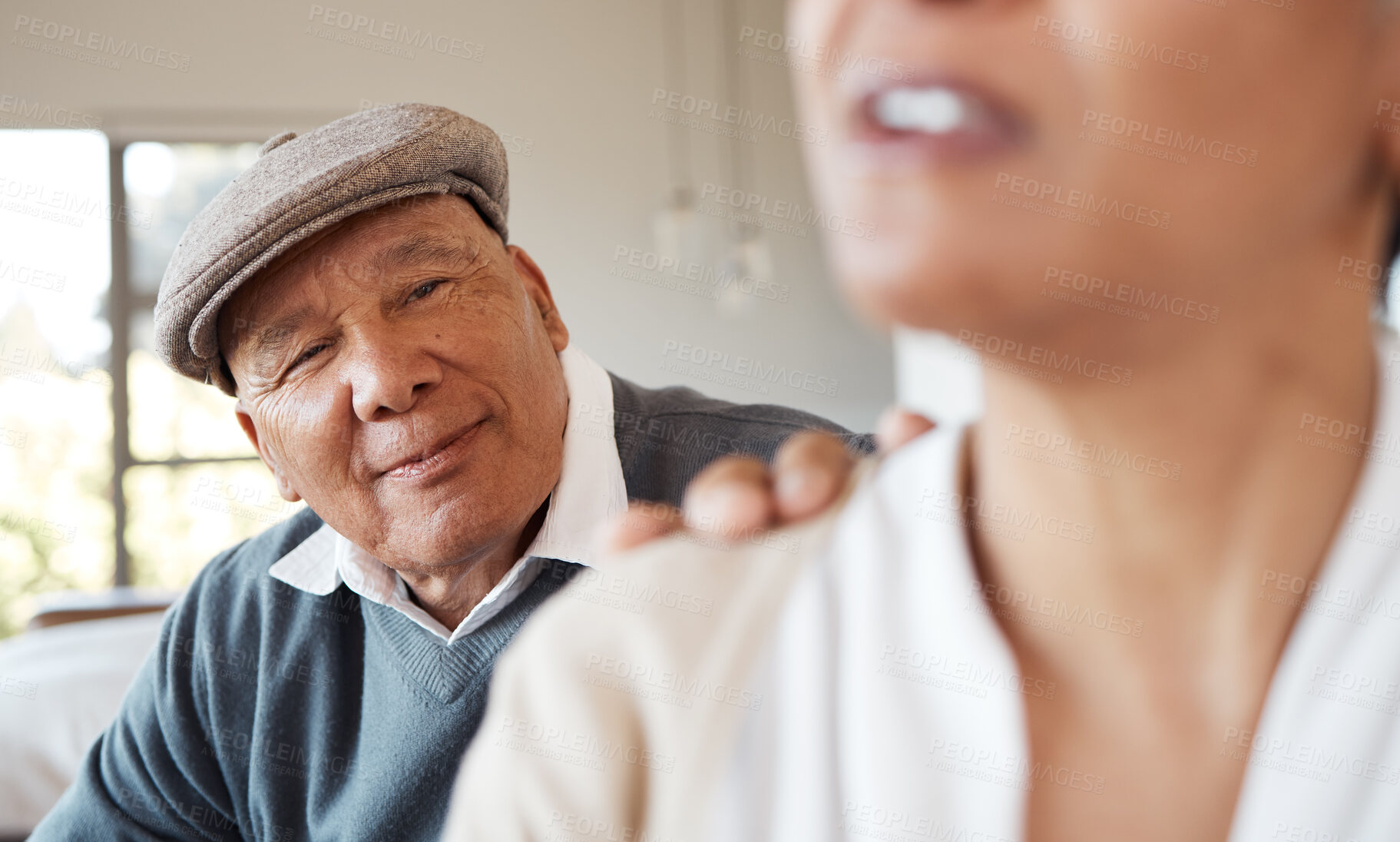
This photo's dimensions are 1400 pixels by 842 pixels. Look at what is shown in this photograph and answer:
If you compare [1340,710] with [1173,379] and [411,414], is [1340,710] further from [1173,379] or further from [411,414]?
[411,414]

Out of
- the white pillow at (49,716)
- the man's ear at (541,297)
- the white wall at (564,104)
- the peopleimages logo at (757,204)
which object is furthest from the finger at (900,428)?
the peopleimages logo at (757,204)

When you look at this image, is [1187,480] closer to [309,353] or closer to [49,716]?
[309,353]

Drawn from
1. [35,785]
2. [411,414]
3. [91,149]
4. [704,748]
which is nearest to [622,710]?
[704,748]

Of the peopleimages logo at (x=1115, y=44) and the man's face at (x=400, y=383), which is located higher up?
the peopleimages logo at (x=1115, y=44)

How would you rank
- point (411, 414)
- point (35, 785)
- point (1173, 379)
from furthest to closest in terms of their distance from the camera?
point (35, 785) → point (411, 414) → point (1173, 379)

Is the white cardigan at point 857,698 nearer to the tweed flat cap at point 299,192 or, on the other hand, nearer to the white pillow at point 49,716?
the tweed flat cap at point 299,192

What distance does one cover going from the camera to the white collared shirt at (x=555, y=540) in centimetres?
73

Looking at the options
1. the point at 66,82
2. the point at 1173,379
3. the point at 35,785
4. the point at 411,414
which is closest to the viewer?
the point at 1173,379

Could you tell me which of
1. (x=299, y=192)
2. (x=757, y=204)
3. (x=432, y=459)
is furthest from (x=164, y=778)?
(x=757, y=204)

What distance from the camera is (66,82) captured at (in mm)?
3016

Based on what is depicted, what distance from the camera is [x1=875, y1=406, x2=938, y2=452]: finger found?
0.33m

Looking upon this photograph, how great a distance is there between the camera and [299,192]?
2.04 feet

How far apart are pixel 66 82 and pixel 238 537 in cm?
140

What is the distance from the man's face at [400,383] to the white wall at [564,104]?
92.1 inches
